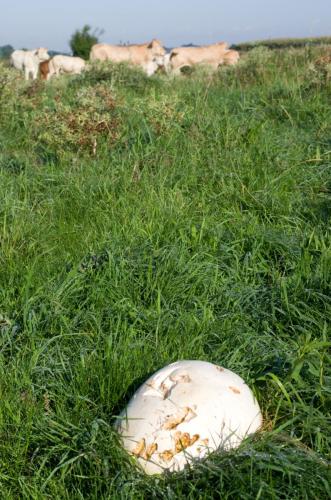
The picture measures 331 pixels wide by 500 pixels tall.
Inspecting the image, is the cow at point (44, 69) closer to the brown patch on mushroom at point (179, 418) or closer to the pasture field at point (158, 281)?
the pasture field at point (158, 281)

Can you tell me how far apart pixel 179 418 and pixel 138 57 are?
23.8 meters

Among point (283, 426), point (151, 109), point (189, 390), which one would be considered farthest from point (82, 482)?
point (151, 109)

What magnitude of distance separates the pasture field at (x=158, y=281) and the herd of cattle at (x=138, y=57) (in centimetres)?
1763

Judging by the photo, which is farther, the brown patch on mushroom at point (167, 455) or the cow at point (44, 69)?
the cow at point (44, 69)

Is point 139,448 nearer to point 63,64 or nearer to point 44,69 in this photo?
point 63,64

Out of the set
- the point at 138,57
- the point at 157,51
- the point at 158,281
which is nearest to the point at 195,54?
the point at 157,51

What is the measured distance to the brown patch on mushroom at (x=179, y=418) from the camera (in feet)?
9.16

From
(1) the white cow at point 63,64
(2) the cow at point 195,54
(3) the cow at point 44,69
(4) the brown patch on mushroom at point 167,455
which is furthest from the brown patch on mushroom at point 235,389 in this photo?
(2) the cow at point 195,54

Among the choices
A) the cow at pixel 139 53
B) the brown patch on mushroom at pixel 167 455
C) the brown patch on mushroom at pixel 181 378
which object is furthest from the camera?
the cow at pixel 139 53

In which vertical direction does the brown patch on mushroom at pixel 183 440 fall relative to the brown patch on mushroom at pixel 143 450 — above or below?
above

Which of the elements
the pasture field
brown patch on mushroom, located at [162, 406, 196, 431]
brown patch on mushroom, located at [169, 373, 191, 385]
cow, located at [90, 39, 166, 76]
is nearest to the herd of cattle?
cow, located at [90, 39, 166, 76]

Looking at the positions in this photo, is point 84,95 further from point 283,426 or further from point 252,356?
point 283,426

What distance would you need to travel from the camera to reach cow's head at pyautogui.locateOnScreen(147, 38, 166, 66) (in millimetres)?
25591

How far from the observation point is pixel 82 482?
279 cm
